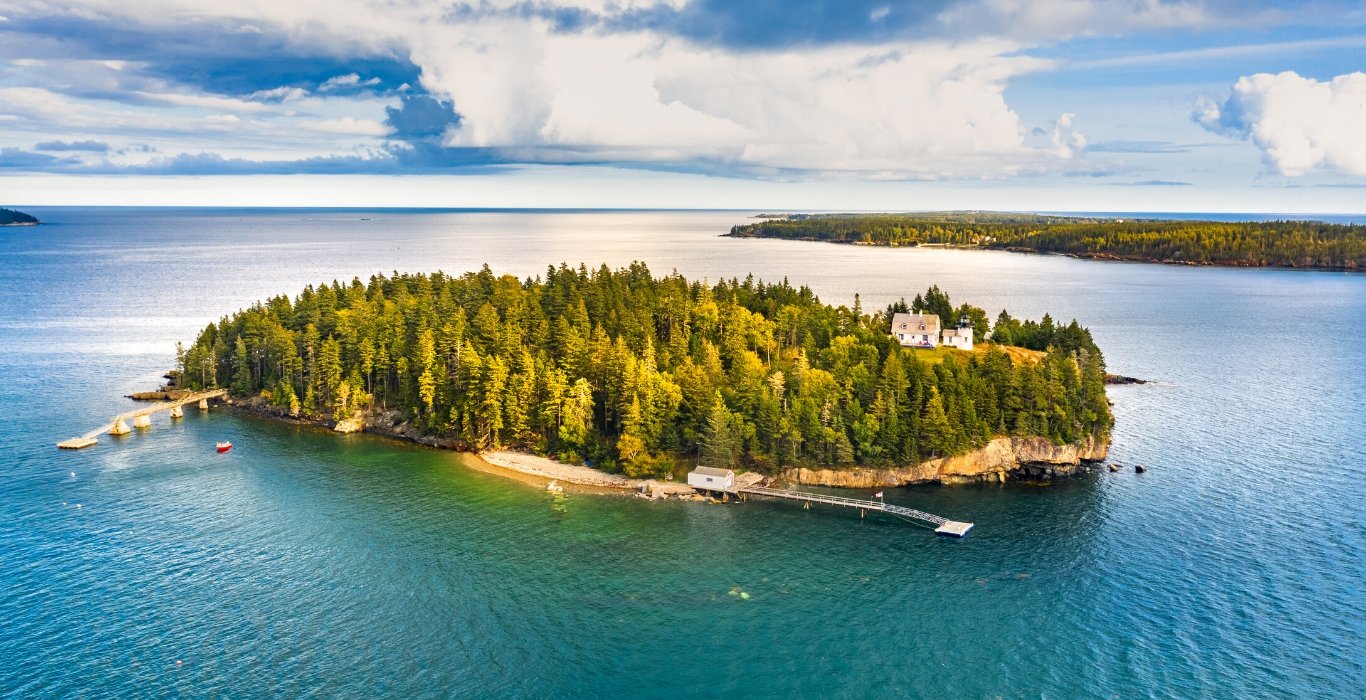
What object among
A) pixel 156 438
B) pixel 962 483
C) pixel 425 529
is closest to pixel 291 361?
pixel 156 438

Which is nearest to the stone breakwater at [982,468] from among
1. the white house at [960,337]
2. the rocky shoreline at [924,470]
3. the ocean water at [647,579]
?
the rocky shoreline at [924,470]

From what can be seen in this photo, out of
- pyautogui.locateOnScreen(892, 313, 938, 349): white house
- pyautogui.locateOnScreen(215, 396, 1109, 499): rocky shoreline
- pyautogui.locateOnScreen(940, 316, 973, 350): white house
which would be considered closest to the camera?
pyautogui.locateOnScreen(215, 396, 1109, 499): rocky shoreline

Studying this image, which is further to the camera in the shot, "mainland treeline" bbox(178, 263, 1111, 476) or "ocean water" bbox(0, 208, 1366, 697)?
"mainland treeline" bbox(178, 263, 1111, 476)

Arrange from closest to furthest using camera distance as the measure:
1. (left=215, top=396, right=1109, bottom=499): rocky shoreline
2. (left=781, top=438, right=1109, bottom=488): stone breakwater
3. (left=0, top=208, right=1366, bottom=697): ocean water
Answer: (left=0, top=208, right=1366, bottom=697): ocean water < (left=215, top=396, right=1109, bottom=499): rocky shoreline < (left=781, top=438, right=1109, bottom=488): stone breakwater

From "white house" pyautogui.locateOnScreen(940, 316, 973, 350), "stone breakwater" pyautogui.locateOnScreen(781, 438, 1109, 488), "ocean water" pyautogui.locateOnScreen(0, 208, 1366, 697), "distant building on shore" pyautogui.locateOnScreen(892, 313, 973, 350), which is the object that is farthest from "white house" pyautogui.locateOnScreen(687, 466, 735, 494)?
"white house" pyautogui.locateOnScreen(940, 316, 973, 350)

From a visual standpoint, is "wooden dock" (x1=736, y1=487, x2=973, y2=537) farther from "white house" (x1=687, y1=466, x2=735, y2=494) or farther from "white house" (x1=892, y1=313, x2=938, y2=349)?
"white house" (x1=892, y1=313, x2=938, y2=349)

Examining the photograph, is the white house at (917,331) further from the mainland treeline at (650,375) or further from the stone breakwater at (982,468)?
the stone breakwater at (982,468)

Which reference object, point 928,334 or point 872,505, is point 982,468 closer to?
point 872,505
